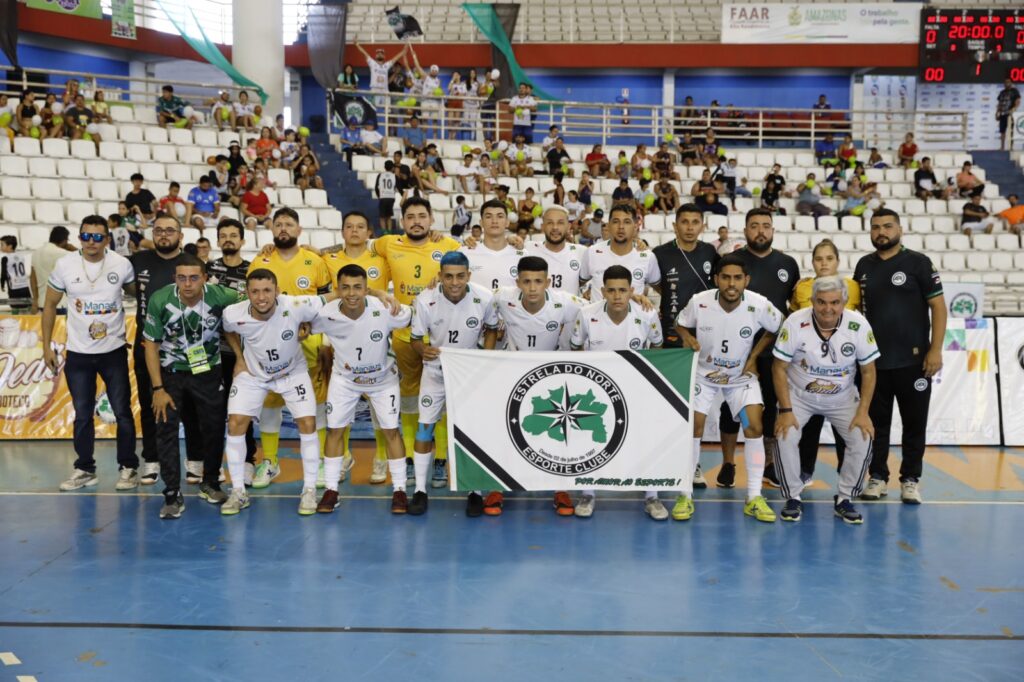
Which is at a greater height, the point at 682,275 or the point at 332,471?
the point at 682,275

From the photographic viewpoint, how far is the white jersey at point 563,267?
8.34 m

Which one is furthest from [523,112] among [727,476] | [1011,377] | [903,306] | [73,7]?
[903,306]

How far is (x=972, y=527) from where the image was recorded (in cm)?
735

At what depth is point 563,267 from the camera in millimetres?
8352

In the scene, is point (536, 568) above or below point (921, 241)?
below

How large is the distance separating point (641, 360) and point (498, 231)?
174cm

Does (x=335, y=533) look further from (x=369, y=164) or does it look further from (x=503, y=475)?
(x=369, y=164)

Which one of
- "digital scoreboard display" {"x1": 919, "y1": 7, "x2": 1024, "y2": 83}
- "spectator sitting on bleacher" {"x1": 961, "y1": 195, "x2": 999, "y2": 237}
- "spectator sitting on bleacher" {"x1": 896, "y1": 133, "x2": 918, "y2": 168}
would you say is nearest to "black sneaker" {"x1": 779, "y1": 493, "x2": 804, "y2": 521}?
"spectator sitting on bleacher" {"x1": 961, "y1": 195, "x2": 999, "y2": 237}

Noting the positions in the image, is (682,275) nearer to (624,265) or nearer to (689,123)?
(624,265)

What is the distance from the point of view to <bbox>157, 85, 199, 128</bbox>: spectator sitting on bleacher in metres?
19.4

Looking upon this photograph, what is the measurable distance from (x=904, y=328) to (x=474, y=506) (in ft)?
12.5

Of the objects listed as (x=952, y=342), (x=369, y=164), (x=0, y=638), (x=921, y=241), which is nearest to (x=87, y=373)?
(x=0, y=638)

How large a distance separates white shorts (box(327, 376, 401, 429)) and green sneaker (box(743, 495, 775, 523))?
2.92 m

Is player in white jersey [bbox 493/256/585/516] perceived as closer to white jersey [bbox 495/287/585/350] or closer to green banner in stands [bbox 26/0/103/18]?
white jersey [bbox 495/287/585/350]
